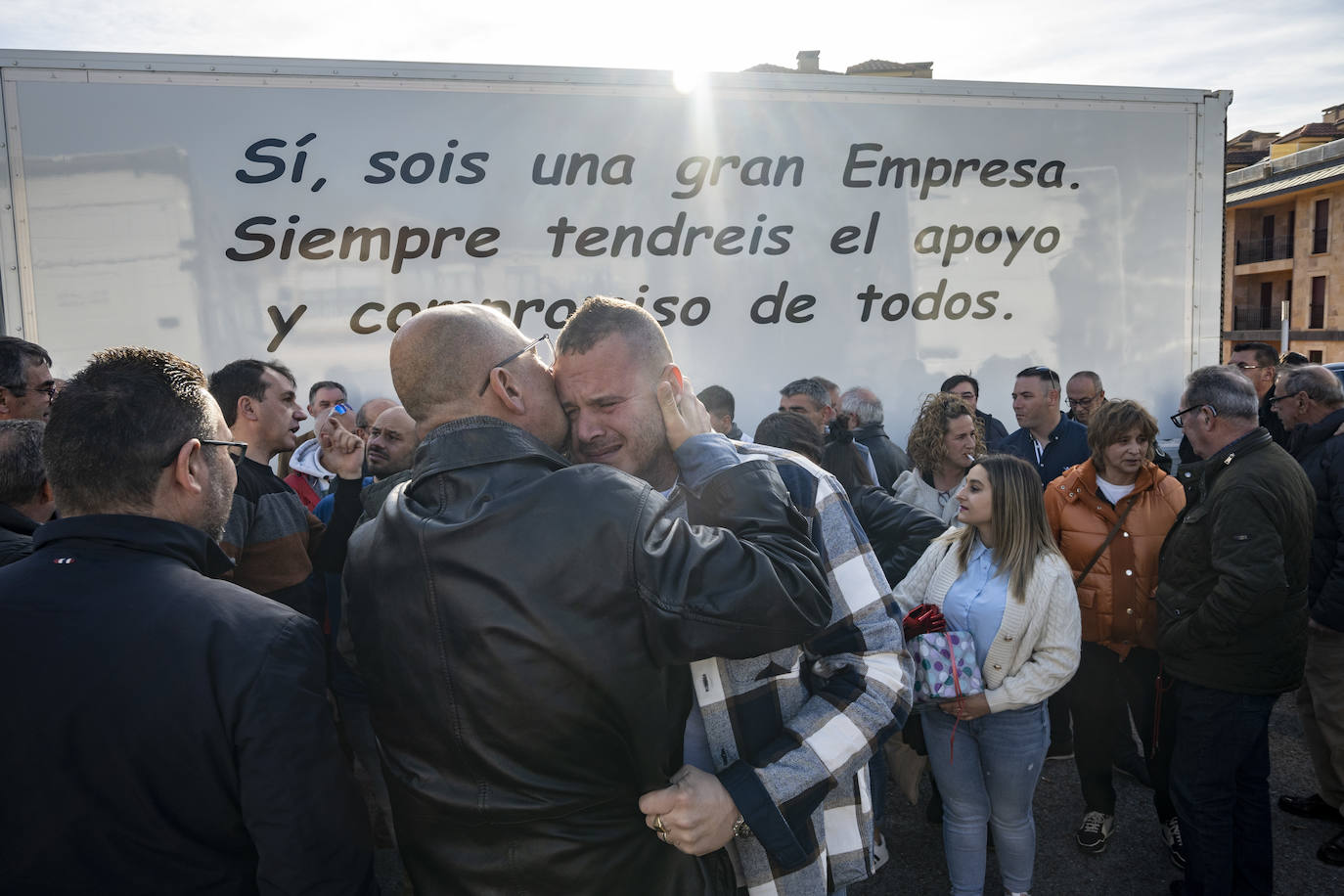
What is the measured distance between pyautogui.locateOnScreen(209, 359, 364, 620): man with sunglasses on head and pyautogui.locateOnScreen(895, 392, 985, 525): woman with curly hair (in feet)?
9.53

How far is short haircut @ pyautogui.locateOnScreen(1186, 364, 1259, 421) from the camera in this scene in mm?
3418

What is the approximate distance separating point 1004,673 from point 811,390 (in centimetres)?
221

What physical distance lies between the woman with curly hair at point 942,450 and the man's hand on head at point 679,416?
300 centimetres

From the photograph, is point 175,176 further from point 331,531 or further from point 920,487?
point 920,487

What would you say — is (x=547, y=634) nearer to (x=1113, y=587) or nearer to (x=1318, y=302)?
(x=1113, y=587)

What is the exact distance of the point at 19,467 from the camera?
2.48m

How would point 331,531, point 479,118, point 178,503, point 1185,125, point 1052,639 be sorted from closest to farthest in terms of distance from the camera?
point 178,503 < point 1052,639 < point 331,531 < point 479,118 < point 1185,125

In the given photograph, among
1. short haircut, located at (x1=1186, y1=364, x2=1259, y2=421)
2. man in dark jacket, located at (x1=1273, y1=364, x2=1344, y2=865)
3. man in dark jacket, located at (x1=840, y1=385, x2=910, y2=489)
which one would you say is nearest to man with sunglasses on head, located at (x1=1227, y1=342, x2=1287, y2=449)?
man in dark jacket, located at (x1=1273, y1=364, x2=1344, y2=865)

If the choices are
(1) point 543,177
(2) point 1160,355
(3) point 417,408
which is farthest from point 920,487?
(3) point 417,408

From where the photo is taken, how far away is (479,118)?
15.6 feet

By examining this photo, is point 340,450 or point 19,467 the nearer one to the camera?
point 19,467

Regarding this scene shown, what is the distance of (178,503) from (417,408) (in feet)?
1.52

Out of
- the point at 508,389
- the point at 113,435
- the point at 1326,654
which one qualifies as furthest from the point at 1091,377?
the point at 113,435

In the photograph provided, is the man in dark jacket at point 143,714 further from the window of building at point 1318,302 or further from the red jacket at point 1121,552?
the window of building at point 1318,302
